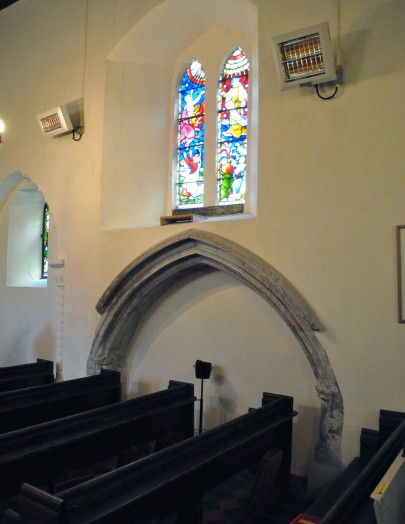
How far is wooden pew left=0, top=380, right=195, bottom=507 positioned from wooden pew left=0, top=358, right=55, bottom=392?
1293 millimetres

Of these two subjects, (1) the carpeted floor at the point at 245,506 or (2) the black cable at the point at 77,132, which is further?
(2) the black cable at the point at 77,132

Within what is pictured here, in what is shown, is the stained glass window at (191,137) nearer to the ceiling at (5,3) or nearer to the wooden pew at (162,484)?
the wooden pew at (162,484)

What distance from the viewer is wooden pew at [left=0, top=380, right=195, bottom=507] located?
8.34 feet

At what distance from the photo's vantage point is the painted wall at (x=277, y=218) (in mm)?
3299

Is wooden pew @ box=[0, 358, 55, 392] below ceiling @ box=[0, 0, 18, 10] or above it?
below

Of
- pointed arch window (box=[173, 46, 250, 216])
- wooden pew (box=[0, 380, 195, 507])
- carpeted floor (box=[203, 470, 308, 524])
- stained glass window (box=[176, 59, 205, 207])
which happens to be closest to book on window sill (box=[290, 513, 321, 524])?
carpeted floor (box=[203, 470, 308, 524])

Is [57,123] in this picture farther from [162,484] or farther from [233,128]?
[162,484]

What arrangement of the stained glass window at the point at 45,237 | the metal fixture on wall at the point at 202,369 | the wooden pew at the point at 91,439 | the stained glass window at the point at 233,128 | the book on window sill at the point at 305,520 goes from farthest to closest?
the stained glass window at the point at 45,237 < the stained glass window at the point at 233,128 < the metal fixture on wall at the point at 202,369 < the wooden pew at the point at 91,439 < the book on window sill at the point at 305,520

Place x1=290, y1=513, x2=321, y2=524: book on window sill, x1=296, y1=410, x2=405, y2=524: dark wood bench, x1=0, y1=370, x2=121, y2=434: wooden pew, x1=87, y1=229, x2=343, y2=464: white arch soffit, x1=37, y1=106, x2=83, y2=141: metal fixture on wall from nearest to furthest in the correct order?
1. x1=296, y1=410, x2=405, y2=524: dark wood bench
2. x1=290, y1=513, x2=321, y2=524: book on window sill
3. x1=87, y1=229, x2=343, y2=464: white arch soffit
4. x1=0, y1=370, x2=121, y2=434: wooden pew
5. x1=37, y1=106, x2=83, y2=141: metal fixture on wall

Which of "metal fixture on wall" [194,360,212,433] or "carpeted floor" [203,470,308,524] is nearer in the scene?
"carpeted floor" [203,470,308,524]

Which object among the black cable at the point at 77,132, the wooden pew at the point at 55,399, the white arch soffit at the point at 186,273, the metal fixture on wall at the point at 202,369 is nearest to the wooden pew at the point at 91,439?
the metal fixture on wall at the point at 202,369

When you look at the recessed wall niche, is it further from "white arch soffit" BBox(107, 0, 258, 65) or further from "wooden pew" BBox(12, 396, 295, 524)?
"wooden pew" BBox(12, 396, 295, 524)

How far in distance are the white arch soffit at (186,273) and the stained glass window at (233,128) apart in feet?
2.48

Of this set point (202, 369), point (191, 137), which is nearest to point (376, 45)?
point (191, 137)
